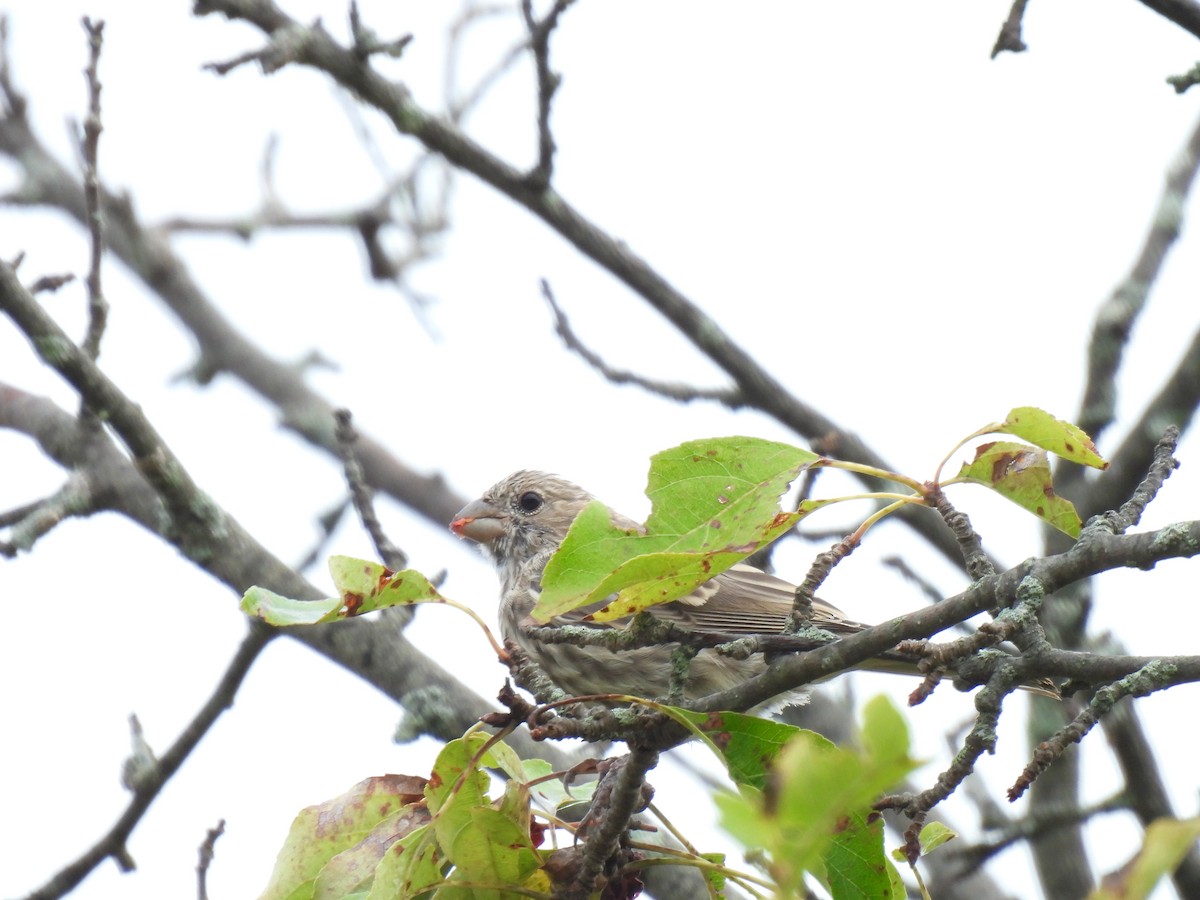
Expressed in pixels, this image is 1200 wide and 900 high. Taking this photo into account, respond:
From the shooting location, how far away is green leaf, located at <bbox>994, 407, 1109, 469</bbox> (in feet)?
8.31

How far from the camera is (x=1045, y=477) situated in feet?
8.76

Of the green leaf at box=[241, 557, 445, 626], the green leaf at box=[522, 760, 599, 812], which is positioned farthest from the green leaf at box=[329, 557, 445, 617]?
the green leaf at box=[522, 760, 599, 812]

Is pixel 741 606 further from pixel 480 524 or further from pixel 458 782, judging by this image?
pixel 458 782

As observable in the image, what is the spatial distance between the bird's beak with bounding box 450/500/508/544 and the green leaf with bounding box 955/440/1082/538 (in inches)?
149

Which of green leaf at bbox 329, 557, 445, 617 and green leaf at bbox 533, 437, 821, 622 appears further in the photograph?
green leaf at bbox 329, 557, 445, 617

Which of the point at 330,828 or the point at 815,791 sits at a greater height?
the point at 330,828

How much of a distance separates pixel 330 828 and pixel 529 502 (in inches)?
143

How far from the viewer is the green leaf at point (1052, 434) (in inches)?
99.7

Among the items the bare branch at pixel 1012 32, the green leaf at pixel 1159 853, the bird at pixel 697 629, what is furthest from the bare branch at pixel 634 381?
the green leaf at pixel 1159 853

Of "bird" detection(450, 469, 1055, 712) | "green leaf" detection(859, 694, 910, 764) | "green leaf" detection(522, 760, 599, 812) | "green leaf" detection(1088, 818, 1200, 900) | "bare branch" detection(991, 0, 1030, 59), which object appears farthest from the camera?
"bird" detection(450, 469, 1055, 712)

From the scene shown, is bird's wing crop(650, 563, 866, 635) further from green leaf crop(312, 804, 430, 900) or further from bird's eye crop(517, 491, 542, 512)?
green leaf crop(312, 804, 430, 900)

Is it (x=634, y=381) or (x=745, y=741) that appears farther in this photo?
(x=634, y=381)

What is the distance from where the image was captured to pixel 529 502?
20.8ft

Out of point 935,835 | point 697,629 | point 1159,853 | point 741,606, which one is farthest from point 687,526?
point 741,606
